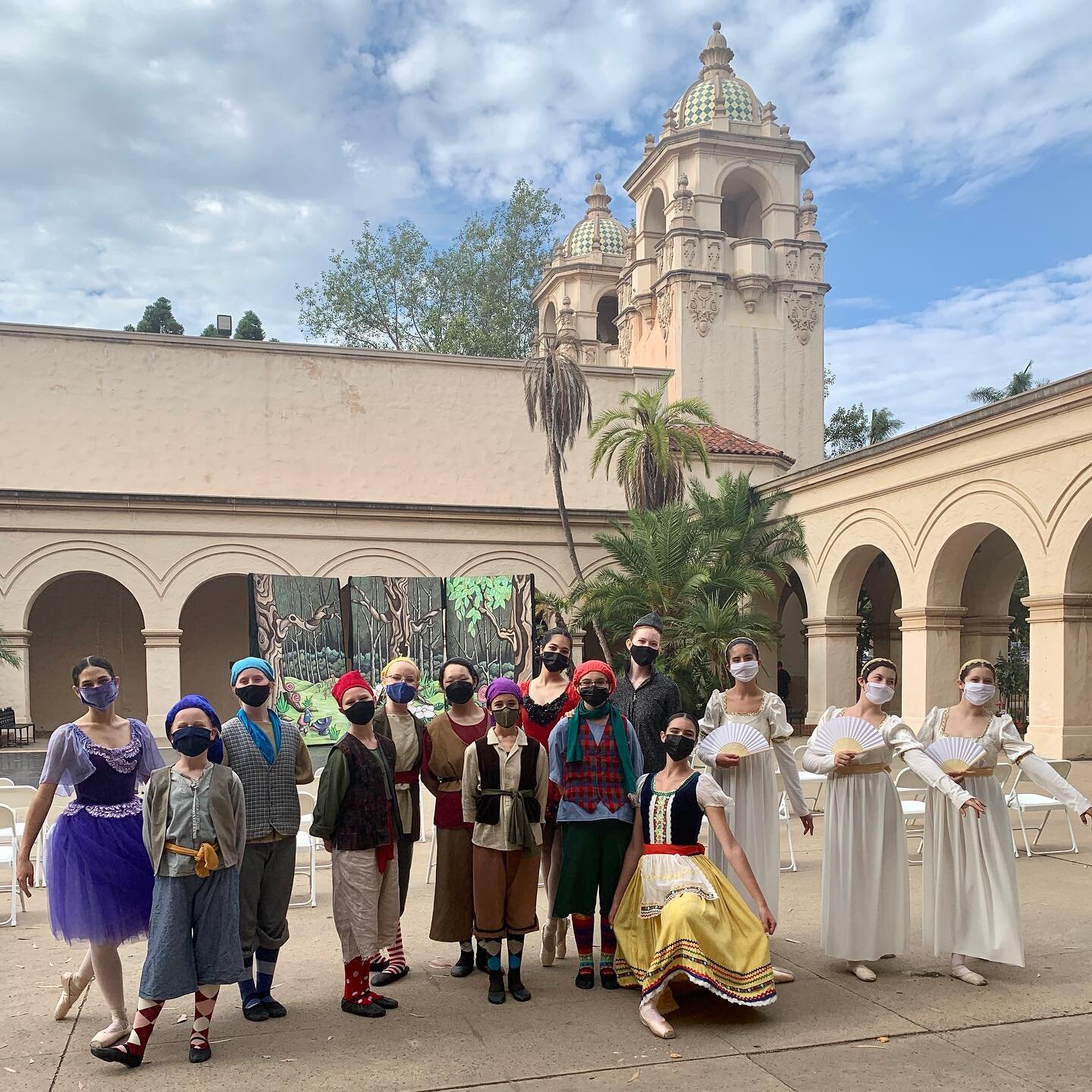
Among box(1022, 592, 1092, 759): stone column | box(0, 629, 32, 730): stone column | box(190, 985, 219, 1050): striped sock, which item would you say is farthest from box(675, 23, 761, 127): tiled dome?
box(190, 985, 219, 1050): striped sock

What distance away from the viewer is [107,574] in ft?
64.9

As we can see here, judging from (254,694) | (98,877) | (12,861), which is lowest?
(12,861)

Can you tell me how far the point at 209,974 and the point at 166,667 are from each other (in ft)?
52.0

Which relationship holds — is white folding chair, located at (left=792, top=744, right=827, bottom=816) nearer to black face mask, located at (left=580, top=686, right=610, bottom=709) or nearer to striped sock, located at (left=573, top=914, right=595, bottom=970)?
striped sock, located at (left=573, top=914, right=595, bottom=970)

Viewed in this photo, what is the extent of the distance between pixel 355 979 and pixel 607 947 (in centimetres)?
132

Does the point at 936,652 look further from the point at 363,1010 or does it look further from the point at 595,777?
the point at 363,1010

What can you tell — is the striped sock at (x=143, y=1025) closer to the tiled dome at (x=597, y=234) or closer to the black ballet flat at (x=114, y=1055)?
the black ballet flat at (x=114, y=1055)

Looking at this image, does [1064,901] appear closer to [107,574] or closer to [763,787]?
[763,787]

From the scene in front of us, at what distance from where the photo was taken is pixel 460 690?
5.98 m

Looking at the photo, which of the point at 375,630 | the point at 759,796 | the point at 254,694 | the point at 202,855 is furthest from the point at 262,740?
the point at 375,630

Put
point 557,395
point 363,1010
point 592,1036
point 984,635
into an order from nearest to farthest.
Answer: point 592,1036 < point 363,1010 < point 984,635 < point 557,395

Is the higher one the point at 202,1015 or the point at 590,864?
the point at 590,864

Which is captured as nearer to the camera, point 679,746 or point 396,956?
point 679,746

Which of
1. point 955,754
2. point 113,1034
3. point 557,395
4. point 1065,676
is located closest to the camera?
point 113,1034
